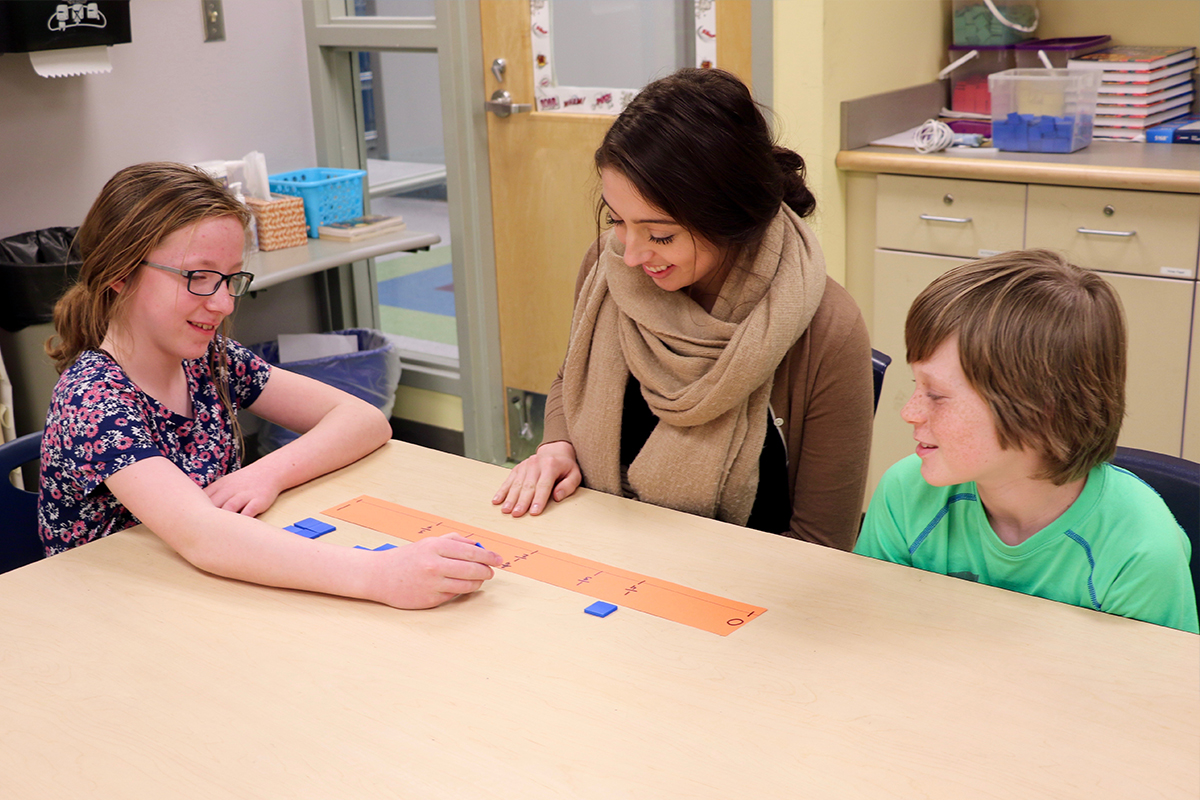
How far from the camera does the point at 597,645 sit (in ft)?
3.70

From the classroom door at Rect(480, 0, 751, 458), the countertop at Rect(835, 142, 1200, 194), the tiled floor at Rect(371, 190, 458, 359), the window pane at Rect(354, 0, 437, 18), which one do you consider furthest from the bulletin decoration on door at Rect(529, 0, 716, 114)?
the countertop at Rect(835, 142, 1200, 194)

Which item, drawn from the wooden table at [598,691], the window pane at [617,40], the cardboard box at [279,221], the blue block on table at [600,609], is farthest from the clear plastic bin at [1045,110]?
the blue block on table at [600,609]

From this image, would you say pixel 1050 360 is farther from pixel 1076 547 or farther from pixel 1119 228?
pixel 1119 228

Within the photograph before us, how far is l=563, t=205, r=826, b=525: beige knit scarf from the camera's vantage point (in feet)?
4.81

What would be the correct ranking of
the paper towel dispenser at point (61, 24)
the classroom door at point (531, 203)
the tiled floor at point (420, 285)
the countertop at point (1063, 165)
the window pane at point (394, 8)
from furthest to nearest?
the tiled floor at point (420, 285) < the window pane at point (394, 8) < the classroom door at point (531, 203) < the paper towel dispenser at point (61, 24) < the countertop at point (1063, 165)

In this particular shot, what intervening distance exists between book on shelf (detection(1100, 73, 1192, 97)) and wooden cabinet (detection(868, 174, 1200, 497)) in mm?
534

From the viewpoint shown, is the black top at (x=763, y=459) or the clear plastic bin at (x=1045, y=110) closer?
the black top at (x=763, y=459)

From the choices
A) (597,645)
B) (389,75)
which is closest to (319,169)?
(389,75)

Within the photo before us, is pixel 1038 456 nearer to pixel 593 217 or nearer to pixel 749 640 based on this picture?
pixel 749 640

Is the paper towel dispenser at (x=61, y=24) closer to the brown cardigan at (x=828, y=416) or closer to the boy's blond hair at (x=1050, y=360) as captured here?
the brown cardigan at (x=828, y=416)

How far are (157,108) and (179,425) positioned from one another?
189 cm

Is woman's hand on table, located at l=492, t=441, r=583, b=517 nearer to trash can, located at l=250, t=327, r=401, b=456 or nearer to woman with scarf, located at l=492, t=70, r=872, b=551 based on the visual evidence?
woman with scarf, located at l=492, t=70, r=872, b=551

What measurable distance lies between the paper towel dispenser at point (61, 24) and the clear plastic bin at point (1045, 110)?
7.20 ft

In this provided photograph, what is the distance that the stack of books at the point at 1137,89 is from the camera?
2771 mm
